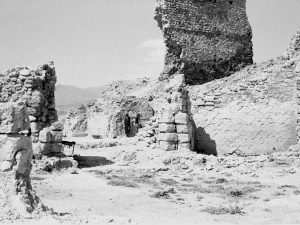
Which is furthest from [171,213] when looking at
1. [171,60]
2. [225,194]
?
[171,60]

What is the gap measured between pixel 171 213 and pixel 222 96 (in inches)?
343

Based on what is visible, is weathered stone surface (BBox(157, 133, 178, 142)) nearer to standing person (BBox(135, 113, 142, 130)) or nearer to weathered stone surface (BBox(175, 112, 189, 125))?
weathered stone surface (BBox(175, 112, 189, 125))

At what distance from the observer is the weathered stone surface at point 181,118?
15.2 metres

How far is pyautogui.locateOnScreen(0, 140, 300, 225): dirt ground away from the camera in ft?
25.5

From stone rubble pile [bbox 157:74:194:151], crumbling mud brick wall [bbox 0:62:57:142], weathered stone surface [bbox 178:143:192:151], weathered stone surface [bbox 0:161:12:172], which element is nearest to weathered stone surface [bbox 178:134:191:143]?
stone rubble pile [bbox 157:74:194:151]

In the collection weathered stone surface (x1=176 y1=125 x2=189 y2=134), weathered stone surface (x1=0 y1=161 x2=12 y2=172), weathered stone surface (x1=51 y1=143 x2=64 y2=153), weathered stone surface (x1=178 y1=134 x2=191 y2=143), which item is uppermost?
weathered stone surface (x1=176 y1=125 x2=189 y2=134)

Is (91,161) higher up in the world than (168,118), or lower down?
lower down

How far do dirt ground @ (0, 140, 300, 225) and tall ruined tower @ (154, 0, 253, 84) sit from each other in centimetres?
1115

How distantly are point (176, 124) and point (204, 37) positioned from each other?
12.4 metres

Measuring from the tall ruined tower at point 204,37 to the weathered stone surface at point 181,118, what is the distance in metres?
10.6

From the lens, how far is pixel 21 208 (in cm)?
618

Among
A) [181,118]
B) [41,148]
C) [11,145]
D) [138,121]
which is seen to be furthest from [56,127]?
[138,121]

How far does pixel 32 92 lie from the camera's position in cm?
1523

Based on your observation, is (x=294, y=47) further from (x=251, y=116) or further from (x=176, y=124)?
(x=176, y=124)
